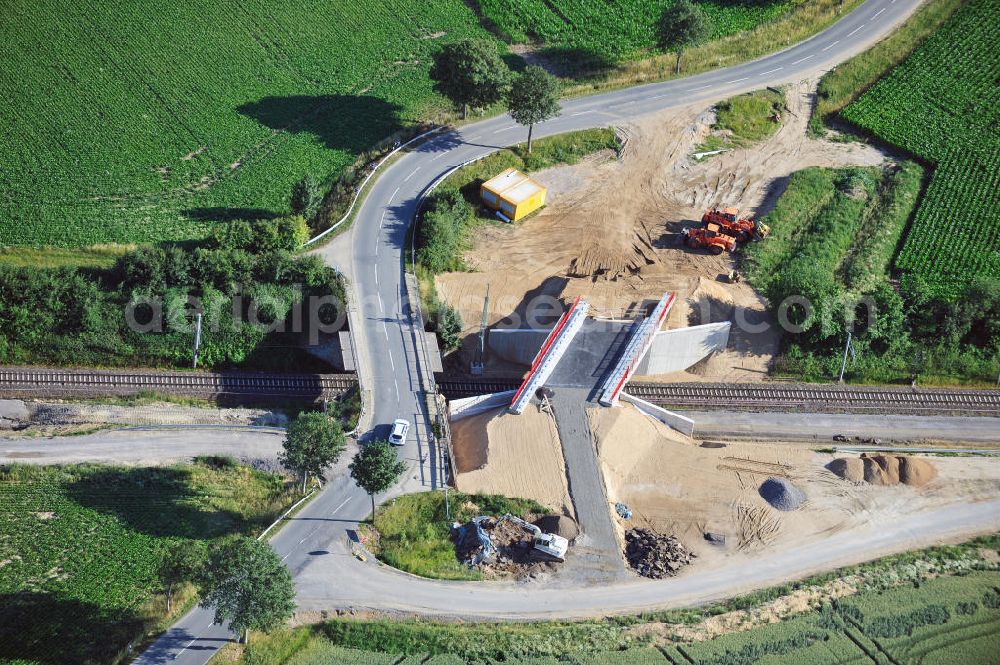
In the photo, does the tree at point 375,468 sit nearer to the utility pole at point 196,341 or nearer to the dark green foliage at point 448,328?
the dark green foliage at point 448,328

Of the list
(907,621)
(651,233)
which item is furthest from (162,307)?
(907,621)

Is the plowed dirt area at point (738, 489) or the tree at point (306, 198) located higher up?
the tree at point (306, 198)

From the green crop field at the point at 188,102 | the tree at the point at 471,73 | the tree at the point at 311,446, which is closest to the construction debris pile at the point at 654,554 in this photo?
the tree at the point at 311,446

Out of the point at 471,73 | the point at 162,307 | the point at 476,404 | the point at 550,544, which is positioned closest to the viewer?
the point at 550,544

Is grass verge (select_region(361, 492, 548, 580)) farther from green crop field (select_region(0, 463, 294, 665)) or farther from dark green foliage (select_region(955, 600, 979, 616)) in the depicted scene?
dark green foliage (select_region(955, 600, 979, 616))

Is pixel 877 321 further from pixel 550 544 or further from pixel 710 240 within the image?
pixel 550 544
